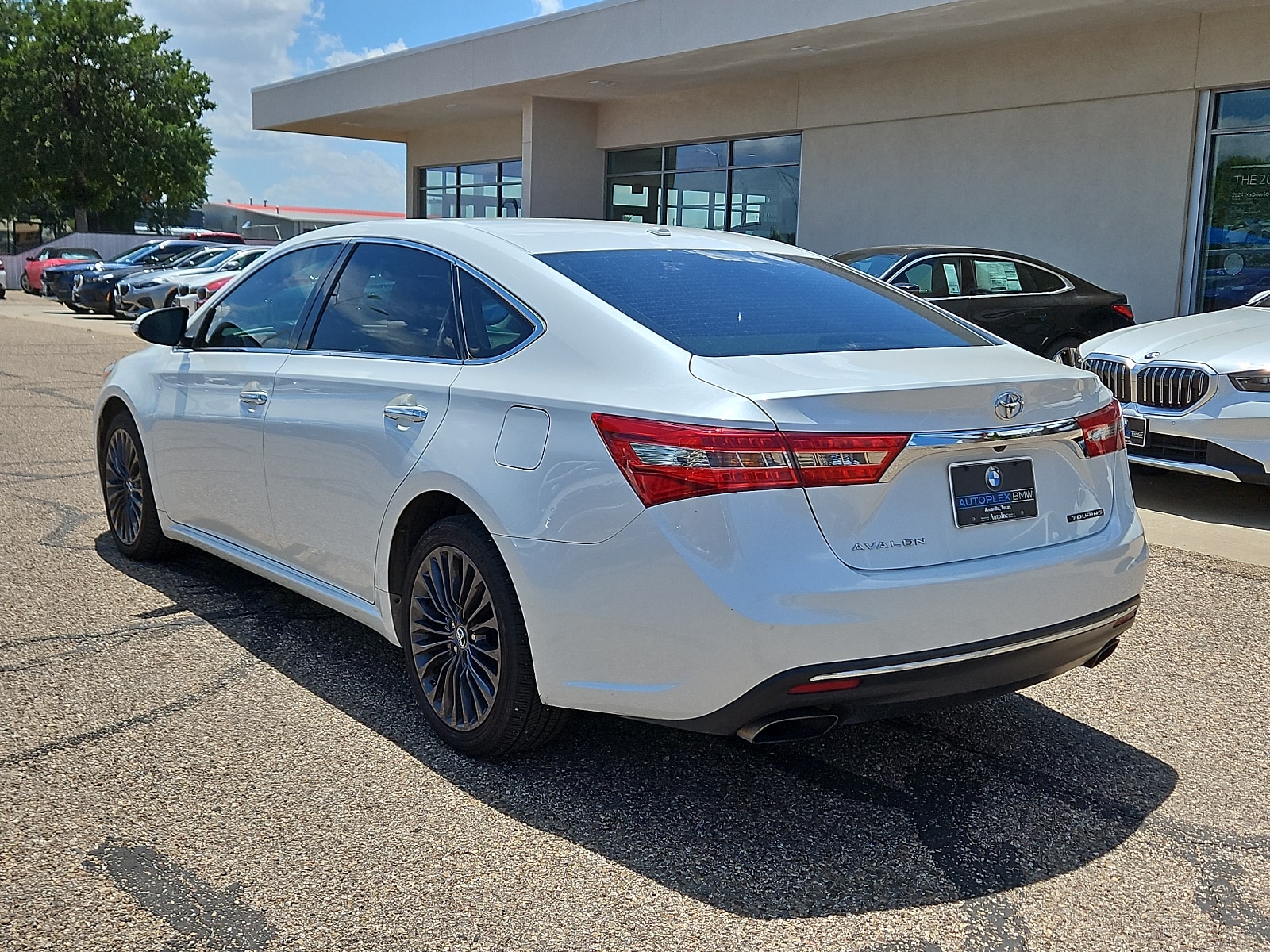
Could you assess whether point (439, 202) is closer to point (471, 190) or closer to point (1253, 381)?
point (471, 190)

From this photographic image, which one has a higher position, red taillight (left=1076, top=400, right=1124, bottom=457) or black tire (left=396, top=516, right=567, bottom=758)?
red taillight (left=1076, top=400, right=1124, bottom=457)

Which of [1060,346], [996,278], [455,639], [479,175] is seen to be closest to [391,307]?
[455,639]

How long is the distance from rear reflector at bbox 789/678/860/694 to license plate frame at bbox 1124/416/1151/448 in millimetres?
5347

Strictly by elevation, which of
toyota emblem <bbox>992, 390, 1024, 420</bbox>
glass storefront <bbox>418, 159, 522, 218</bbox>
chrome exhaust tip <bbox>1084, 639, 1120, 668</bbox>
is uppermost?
glass storefront <bbox>418, 159, 522, 218</bbox>

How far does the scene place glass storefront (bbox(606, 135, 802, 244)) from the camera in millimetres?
19844

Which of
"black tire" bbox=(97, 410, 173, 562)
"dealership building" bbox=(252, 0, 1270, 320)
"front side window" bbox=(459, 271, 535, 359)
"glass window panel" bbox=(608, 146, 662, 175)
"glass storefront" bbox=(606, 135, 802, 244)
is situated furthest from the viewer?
"glass window panel" bbox=(608, 146, 662, 175)

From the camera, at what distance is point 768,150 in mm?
20078

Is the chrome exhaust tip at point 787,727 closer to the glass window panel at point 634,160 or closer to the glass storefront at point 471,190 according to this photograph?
the glass window panel at point 634,160

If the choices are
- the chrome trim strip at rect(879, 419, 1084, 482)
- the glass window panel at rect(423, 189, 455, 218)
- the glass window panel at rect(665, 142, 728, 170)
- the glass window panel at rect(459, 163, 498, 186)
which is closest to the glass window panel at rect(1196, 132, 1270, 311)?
the glass window panel at rect(665, 142, 728, 170)

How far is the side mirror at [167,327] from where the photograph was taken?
18.0 ft

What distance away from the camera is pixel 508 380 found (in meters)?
3.60

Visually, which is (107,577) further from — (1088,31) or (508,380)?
(1088,31)

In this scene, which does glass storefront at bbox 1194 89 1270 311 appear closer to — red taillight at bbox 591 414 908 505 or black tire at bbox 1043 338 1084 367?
black tire at bbox 1043 338 1084 367

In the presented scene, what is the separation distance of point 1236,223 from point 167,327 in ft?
40.8
